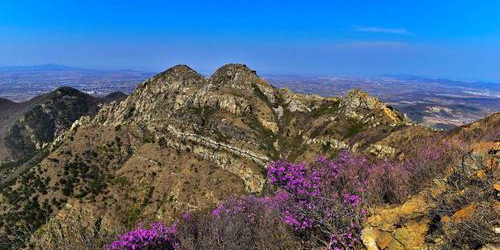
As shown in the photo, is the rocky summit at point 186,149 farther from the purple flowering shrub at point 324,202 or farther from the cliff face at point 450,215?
the cliff face at point 450,215

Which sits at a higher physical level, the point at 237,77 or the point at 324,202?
the point at 237,77

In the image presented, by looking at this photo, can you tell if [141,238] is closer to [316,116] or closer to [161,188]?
[161,188]

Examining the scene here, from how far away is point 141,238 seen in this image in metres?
19.0

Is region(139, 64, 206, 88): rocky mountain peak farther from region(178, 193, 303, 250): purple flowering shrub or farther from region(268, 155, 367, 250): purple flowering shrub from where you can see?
region(268, 155, 367, 250): purple flowering shrub

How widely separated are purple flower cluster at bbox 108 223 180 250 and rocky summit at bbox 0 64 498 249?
55.6 metres

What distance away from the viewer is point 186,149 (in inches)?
4530

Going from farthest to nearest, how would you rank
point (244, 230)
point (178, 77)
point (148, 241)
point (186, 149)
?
point (178, 77), point (186, 149), point (148, 241), point (244, 230)

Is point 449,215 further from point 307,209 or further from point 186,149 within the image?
point 186,149

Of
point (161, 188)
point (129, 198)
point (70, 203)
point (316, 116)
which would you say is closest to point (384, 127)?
point (316, 116)

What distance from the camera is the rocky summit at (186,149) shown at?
93.0m

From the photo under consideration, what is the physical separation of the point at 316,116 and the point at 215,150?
35.9 meters

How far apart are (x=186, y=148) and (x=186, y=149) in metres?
0.34

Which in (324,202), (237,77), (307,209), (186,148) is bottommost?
(186,148)

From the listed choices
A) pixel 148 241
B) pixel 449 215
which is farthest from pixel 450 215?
pixel 148 241
